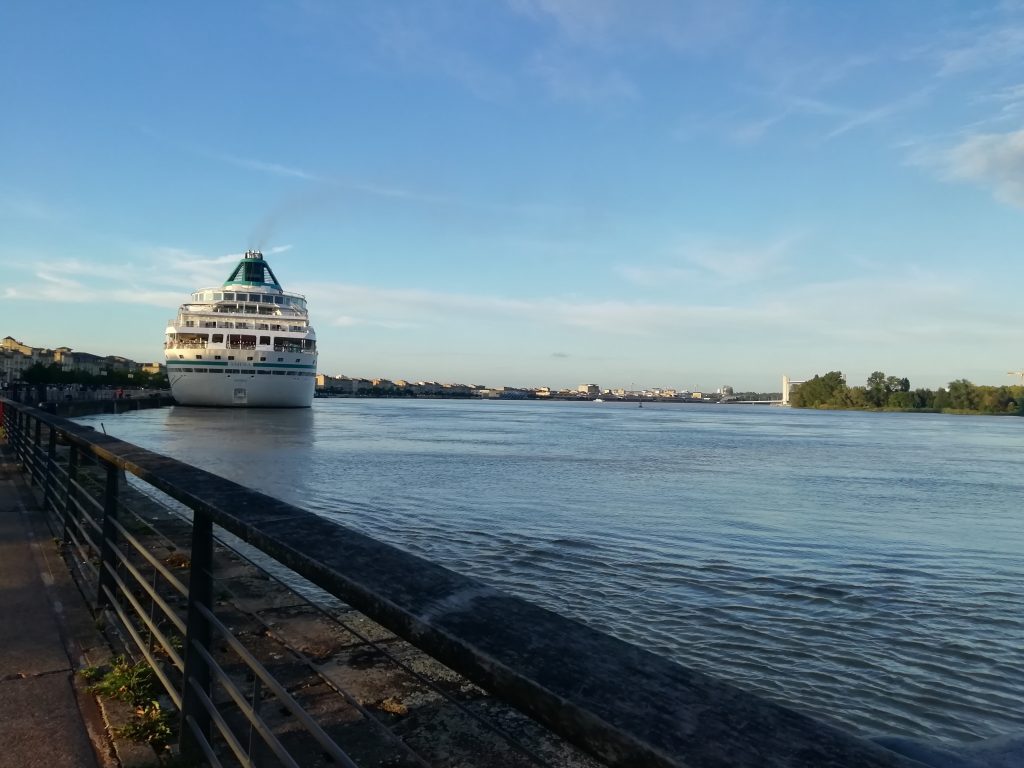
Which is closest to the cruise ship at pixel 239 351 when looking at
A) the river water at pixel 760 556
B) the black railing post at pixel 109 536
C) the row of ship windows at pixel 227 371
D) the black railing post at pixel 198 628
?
the row of ship windows at pixel 227 371

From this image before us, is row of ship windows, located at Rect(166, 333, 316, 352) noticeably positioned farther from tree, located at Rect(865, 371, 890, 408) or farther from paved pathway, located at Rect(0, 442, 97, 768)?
tree, located at Rect(865, 371, 890, 408)

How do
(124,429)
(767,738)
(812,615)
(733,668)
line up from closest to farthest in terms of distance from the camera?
(767,738) < (733,668) < (812,615) < (124,429)

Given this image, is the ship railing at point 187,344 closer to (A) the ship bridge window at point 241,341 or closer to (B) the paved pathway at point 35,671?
(A) the ship bridge window at point 241,341

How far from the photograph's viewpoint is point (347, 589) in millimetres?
1518

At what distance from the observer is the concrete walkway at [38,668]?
278 cm

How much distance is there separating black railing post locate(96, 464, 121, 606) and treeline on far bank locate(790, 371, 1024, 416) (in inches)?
6275

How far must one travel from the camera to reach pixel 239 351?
61500 mm

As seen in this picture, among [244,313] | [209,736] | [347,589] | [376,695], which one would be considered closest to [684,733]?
[347,589]

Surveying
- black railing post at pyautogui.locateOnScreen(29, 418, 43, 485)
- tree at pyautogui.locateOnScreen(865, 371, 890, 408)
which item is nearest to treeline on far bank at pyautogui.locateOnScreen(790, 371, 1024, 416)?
tree at pyautogui.locateOnScreen(865, 371, 890, 408)

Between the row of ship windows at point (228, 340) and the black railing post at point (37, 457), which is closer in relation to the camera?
the black railing post at point (37, 457)

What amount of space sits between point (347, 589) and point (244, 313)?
223 feet

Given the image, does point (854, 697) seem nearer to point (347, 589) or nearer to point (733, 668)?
point (733, 668)

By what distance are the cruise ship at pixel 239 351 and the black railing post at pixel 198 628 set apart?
6184cm

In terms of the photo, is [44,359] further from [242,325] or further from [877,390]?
[877,390]
